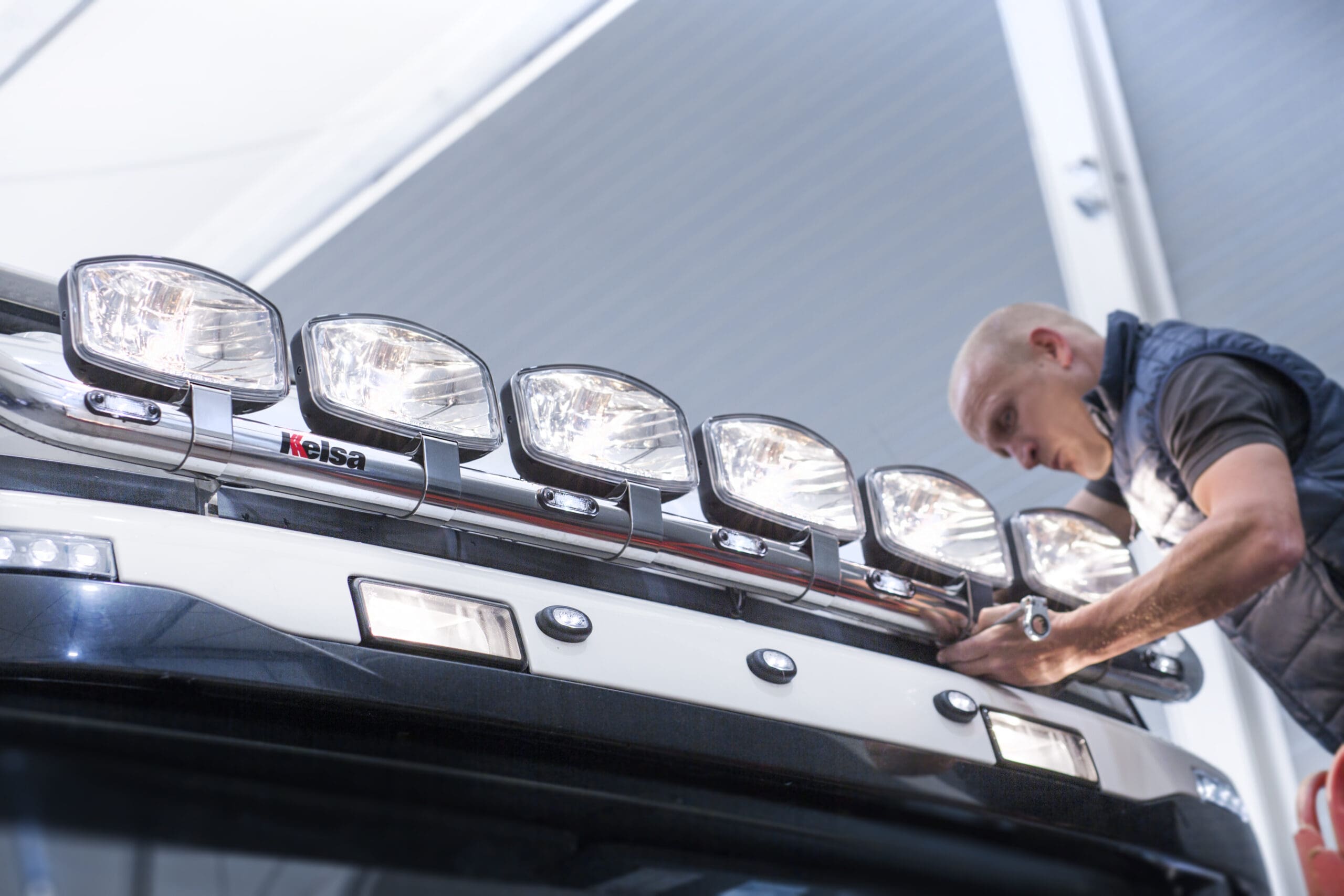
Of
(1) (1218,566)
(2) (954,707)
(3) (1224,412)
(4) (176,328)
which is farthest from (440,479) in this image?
(3) (1224,412)

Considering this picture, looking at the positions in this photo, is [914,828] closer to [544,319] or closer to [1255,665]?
[1255,665]

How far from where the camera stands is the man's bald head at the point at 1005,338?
250 cm

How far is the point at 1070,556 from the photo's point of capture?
1.67m

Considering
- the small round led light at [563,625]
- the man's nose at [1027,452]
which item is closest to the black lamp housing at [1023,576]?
the small round led light at [563,625]

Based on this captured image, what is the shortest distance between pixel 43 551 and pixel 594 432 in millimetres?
550

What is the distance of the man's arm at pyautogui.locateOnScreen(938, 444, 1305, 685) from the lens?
145 cm

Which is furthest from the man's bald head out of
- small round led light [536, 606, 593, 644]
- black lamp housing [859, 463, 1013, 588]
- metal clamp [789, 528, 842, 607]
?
small round led light [536, 606, 593, 644]

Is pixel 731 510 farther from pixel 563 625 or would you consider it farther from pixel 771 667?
pixel 563 625

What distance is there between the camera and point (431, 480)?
112 centimetres

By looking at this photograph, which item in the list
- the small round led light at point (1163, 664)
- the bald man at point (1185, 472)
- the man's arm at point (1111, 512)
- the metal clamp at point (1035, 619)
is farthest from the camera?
the man's arm at point (1111, 512)

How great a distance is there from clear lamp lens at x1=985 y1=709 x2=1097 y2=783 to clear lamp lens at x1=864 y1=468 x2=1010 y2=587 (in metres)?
0.21

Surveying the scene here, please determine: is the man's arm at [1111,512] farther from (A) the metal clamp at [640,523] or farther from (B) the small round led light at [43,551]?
(B) the small round led light at [43,551]

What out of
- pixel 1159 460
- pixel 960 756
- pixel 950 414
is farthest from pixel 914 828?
pixel 950 414

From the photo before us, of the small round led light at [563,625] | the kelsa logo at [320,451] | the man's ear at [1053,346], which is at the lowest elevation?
the small round led light at [563,625]
